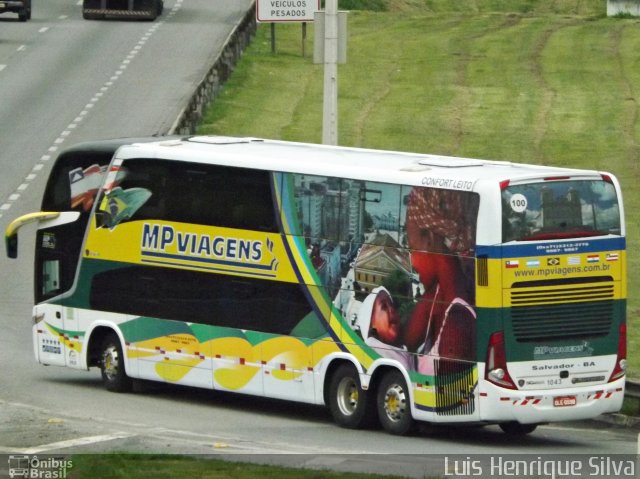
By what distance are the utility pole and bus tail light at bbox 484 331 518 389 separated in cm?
918

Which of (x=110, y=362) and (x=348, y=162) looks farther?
(x=110, y=362)

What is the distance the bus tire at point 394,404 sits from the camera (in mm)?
18641

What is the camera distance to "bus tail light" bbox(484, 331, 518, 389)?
58.3 ft

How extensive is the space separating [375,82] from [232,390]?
34171 millimetres

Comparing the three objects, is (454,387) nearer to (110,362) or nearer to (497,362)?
(497,362)

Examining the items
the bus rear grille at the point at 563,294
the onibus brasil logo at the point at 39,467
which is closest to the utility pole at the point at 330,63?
the bus rear grille at the point at 563,294

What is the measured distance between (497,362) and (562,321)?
3.01ft

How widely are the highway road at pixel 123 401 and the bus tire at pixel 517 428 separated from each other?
130 millimetres

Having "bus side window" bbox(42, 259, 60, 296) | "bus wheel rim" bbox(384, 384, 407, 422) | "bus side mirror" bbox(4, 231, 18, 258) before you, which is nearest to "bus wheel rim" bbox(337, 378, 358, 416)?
"bus wheel rim" bbox(384, 384, 407, 422)

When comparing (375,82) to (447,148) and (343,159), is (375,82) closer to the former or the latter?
(447,148)

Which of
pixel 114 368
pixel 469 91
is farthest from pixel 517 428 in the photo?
pixel 469 91

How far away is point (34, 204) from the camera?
36.5m

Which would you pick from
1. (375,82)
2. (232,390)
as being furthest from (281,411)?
(375,82)

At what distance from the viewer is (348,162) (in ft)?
64.1
